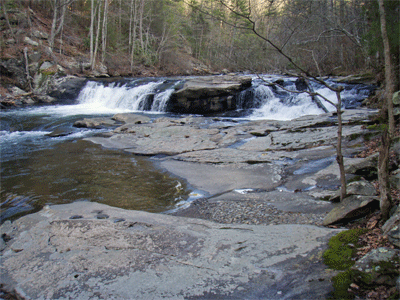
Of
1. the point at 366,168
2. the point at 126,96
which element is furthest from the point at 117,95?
the point at 366,168

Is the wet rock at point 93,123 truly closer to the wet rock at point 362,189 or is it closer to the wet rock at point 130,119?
the wet rock at point 130,119

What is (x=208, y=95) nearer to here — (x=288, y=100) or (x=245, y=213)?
(x=288, y=100)

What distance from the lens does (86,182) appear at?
20.0 ft

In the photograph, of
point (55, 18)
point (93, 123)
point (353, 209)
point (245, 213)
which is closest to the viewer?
point (353, 209)

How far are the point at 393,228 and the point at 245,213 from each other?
2.24 metres

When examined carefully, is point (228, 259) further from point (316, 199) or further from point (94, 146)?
point (94, 146)

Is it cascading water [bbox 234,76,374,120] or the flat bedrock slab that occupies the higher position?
cascading water [bbox 234,76,374,120]

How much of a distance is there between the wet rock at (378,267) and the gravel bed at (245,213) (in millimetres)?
1435

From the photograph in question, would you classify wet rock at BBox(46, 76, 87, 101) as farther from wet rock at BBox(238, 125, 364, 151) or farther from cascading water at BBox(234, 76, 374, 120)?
wet rock at BBox(238, 125, 364, 151)

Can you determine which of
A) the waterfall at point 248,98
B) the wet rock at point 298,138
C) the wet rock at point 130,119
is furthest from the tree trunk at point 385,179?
the wet rock at point 130,119

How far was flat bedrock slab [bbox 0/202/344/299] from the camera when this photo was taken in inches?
92.7

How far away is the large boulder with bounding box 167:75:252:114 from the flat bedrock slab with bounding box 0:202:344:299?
41.7ft

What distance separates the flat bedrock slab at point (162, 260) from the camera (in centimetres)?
235

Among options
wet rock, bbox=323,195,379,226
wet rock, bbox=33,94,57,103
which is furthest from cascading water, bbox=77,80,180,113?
wet rock, bbox=323,195,379,226
